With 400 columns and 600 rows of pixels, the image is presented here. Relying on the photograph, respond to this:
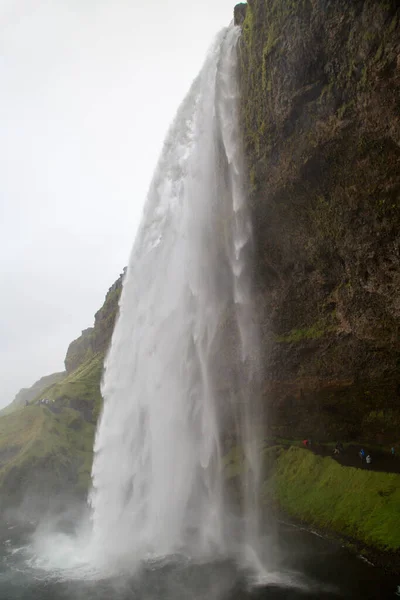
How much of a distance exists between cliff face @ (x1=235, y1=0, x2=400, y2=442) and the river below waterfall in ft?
28.7

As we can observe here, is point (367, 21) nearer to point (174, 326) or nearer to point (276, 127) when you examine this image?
point (276, 127)

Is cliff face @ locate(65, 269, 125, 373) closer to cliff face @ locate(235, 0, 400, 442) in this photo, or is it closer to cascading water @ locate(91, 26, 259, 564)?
cascading water @ locate(91, 26, 259, 564)

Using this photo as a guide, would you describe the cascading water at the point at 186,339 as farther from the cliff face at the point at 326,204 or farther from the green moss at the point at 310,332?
the green moss at the point at 310,332

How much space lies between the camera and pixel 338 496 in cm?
2388

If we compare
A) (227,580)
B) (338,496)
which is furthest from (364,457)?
(227,580)

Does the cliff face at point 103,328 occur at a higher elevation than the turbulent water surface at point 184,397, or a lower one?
higher

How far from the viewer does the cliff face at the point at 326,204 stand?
738 inches

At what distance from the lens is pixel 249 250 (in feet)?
89.0

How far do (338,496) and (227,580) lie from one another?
357 inches

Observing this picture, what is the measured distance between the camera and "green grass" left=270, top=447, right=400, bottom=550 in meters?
20.2

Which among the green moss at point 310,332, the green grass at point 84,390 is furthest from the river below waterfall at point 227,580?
the green grass at point 84,390

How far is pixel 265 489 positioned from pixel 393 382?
11387 mm

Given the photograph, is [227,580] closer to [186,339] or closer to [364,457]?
[364,457]

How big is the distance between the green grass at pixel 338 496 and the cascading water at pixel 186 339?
2486mm
